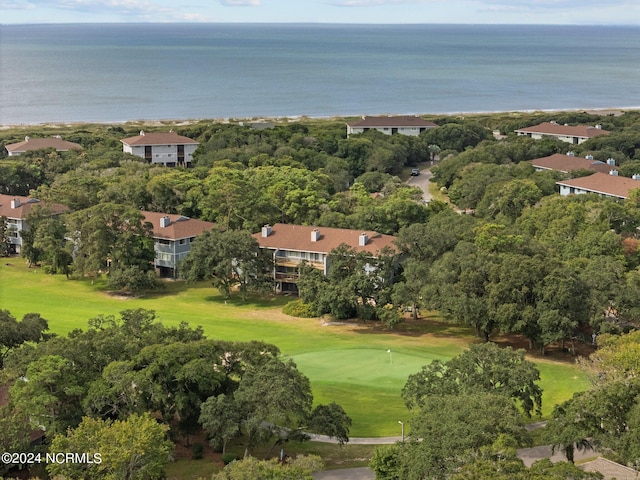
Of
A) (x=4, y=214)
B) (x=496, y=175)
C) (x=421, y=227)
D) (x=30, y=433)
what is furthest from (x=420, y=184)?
(x=30, y=433)

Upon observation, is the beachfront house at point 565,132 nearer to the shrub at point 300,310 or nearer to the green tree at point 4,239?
the shrub at point 300,310

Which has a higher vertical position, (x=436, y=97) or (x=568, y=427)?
(x=436, y=97)

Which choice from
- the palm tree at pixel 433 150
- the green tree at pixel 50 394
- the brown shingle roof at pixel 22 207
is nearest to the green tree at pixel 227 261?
the brown shingle roof at pixel 22 207

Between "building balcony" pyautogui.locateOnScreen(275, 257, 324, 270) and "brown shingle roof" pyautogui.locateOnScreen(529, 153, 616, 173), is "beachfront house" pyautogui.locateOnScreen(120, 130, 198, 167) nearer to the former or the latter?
"brown shingle roof" pyautogui.locateOnScreen(529, 153, 616, 173)

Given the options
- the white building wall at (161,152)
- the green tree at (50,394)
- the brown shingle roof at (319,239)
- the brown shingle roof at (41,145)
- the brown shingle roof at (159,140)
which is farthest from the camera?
the brown shingle roof at (159,140)

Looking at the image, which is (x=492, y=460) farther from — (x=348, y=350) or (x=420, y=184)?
(x=420, y=184)

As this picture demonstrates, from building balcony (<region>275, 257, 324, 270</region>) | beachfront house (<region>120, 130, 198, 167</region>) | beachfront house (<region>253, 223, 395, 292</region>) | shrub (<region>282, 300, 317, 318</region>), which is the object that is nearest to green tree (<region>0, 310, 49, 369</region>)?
shrub (<region>282, 300, 317, 318</region>)


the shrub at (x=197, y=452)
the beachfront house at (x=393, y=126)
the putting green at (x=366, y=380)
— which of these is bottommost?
the shrub at (x=197, y=452)
